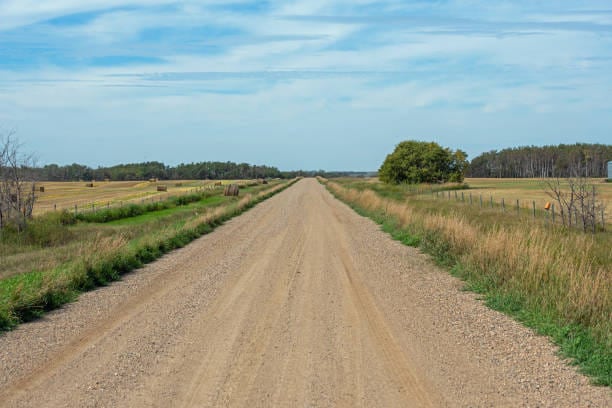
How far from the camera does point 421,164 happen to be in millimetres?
71562

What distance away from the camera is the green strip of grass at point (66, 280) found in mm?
8672

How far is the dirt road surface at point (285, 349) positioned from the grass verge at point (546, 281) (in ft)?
0.92

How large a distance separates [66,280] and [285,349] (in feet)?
17.9

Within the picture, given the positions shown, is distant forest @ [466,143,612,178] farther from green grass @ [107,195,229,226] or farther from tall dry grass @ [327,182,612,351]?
tall dry grass @ [327,182,612,351]

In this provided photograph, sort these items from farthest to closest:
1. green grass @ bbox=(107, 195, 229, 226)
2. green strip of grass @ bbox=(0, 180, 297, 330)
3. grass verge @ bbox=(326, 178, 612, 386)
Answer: green grass @ bbox=(107, 195, 229, 226), green strip of grass @ bbox=(0, 180, 297, 330), grass verge @ bbox=(326, 178, 612, 386)

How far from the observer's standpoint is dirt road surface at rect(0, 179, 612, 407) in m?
5.31

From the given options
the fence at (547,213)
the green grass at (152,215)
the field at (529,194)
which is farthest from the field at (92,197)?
the field at (529,194)

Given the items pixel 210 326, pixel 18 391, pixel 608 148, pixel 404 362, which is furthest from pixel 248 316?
pixel 608 148

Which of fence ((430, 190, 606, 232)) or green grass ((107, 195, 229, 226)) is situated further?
green grass ((107, 195, 229, 226))

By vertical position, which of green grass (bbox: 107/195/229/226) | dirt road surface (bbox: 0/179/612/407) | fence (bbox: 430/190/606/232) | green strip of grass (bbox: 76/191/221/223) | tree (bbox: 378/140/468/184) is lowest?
green grass (bbox: 107/195/229/226)

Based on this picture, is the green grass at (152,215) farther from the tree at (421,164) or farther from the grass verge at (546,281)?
the tree at (421,164)

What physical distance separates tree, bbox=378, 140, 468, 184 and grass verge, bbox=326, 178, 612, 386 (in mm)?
56114

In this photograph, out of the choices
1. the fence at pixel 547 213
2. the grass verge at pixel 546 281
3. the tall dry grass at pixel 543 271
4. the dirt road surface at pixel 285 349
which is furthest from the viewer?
the fence at pixel 547 213

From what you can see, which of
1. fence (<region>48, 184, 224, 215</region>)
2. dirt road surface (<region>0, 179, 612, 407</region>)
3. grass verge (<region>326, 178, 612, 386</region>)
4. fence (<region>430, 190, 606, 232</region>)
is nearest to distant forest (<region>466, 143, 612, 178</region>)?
fence (<region>48, 184, 224, 215</region>)
